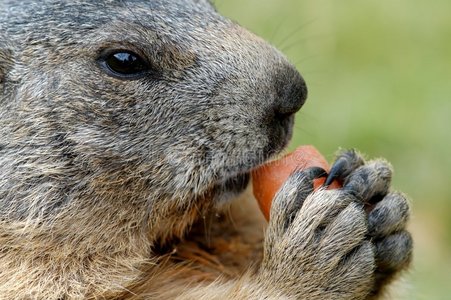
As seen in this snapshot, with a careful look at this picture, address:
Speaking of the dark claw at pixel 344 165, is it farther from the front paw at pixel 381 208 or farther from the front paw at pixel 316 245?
the front paw at pixel 316 245

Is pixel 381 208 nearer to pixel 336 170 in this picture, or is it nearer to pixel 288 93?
pixel 336 170

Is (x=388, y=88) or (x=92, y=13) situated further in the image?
(x=388, y=88)

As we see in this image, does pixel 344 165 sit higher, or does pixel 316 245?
pixel 344 165

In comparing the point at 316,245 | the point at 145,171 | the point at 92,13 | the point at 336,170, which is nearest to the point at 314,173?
the point at 336,170

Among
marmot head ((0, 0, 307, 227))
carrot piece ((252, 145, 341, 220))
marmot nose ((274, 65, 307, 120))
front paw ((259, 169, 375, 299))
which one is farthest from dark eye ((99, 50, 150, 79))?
front paw ((259, 169, 375, 299))

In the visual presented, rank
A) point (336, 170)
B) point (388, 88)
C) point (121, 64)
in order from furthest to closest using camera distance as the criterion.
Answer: point (388, 88)
point (336, 170)
point (121, 64)

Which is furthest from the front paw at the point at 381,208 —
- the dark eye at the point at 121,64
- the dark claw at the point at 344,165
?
the dark eye at the point at 121,64

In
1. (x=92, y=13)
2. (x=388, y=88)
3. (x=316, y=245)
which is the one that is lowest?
(x=316, y=245)

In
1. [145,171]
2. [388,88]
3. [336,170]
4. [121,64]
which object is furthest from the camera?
[388,88]
